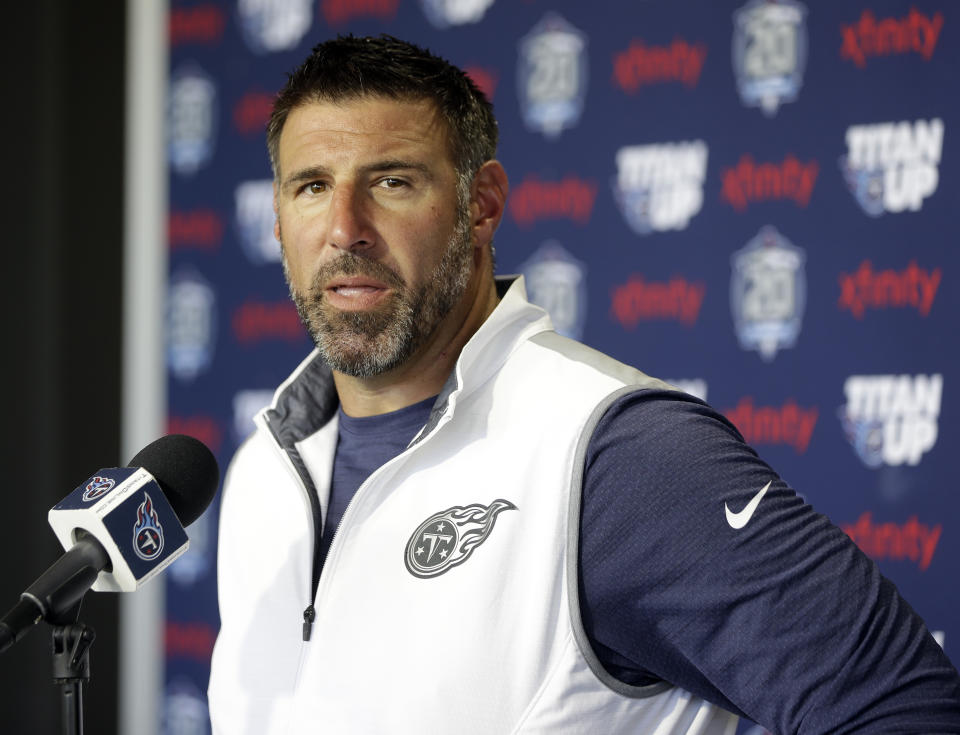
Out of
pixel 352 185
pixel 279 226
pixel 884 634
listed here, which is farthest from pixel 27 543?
pixel 884 634

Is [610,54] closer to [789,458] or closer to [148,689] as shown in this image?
[789,458]

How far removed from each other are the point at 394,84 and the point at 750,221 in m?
1.38

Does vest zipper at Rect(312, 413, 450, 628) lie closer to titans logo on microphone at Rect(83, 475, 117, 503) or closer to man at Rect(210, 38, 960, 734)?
man at Rect(210, 38, 960, 734)

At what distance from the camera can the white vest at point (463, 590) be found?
0.98 m

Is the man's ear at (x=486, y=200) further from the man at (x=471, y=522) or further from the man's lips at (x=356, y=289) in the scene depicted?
the man's lips at (x=356, y=289)

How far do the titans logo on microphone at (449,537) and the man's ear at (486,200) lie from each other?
0.38 metres

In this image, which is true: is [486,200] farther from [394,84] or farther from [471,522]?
[471,522]

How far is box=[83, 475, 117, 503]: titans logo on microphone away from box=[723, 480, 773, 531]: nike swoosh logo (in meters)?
0.51

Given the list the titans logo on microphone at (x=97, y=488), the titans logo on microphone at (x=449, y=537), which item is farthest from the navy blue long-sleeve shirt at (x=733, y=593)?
the titans logo on microphone at (x=97, y=488)

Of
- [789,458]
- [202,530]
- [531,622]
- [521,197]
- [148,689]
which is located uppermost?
[521,197]

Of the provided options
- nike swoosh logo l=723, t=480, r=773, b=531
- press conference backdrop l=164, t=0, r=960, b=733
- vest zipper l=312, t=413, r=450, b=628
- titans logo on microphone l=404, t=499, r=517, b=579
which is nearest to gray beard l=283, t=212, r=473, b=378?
vest zipper l=312, t=413, r=450, b=628

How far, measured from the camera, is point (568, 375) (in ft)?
3.61

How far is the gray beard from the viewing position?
1.21 metres

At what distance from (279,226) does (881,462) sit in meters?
1.49
